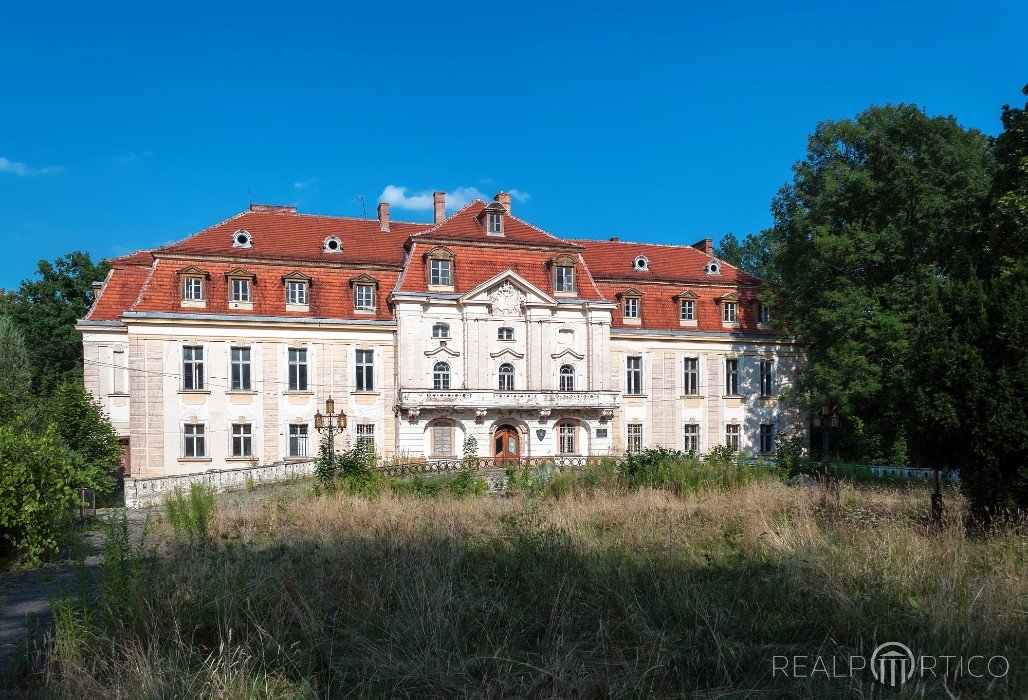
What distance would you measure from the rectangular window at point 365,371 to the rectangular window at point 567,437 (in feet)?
30.6

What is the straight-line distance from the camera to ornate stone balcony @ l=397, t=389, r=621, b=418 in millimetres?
31203

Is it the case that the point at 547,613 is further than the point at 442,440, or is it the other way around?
the point at 442,440

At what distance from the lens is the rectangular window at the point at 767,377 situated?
37656 millimetres

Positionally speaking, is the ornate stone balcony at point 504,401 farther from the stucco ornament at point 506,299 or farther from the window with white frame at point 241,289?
the window with white frame at point 241,289

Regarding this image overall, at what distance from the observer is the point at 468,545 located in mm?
→ 9898

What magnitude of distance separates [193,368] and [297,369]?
Answer: 4382 mm

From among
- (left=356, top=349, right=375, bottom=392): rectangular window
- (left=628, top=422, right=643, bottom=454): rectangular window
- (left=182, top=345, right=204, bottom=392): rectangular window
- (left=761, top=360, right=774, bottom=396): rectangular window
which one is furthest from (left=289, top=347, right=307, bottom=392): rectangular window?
(left=761, top=360, right=774, bottom=396): rectangular window

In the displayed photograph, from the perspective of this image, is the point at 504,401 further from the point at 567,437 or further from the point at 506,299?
the point at 506,299

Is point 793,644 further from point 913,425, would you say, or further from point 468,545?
point 913,425

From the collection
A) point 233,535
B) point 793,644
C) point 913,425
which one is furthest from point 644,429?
point 793,644

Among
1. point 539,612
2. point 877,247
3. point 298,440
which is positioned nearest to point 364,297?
point 298,440

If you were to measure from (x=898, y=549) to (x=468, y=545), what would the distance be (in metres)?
5.50

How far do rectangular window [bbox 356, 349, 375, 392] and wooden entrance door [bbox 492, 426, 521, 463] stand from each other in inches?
249

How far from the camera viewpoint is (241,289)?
3123cm
